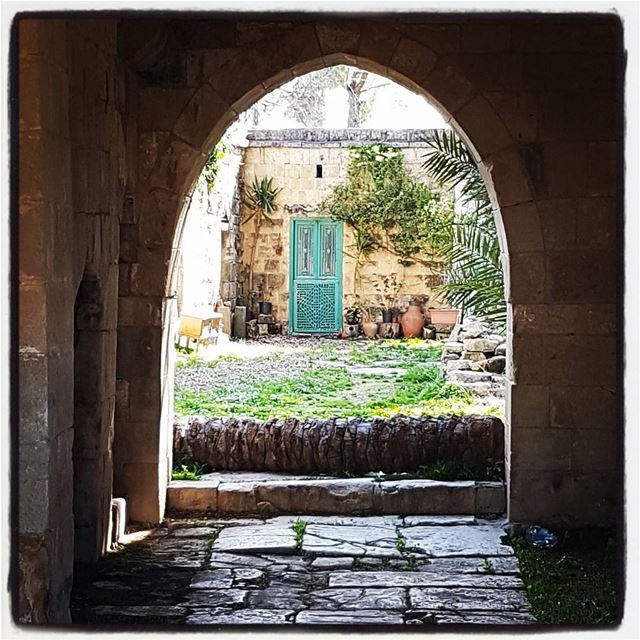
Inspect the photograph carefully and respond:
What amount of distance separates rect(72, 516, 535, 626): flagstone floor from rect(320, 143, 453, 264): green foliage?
479 inches

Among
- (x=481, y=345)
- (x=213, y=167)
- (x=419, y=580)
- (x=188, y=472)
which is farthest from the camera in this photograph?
(x=213, y=167)

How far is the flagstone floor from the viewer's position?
4375 millimetres

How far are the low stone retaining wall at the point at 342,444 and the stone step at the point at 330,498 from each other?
0.33 metres

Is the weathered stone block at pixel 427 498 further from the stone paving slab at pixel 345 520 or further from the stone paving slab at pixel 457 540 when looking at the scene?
the stone paving slab at pixel 457 540

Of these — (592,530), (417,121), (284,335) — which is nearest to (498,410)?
(592,530)

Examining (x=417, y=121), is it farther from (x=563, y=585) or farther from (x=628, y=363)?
(x=628, y=363)

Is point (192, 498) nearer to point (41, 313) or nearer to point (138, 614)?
point (138, 614)

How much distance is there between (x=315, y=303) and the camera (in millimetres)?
18031

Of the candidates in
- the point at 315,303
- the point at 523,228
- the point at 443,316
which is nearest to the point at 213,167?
the point at 315,303

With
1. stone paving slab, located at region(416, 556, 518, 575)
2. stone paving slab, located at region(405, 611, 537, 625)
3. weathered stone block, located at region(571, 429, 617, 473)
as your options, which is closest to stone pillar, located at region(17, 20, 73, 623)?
stone paving slab, located at region(405, 611, 537, 625)

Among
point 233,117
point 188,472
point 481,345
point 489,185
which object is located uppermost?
point 233,117

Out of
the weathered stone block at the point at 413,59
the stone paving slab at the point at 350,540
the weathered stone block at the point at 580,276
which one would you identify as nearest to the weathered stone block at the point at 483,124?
the weathered stone block at the point at 413,59

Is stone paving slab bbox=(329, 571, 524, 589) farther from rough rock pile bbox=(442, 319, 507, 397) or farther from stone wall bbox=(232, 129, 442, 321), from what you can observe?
stone wall bbox=(232, 129, 442, 321)

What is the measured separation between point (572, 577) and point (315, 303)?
13.3 metres
